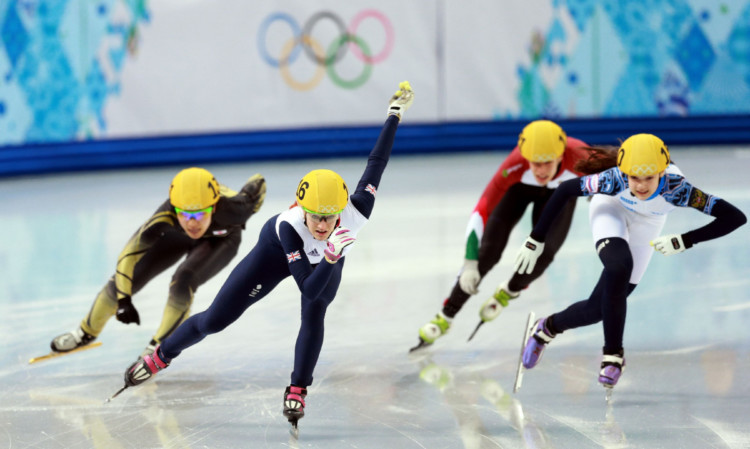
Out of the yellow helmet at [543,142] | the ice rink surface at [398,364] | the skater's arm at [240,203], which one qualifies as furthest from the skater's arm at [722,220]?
the skater's arm at [240,203]

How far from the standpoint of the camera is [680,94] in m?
11.2

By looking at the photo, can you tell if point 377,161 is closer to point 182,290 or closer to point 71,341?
point 182,290

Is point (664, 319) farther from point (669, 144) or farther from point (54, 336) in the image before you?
point (669, 144)

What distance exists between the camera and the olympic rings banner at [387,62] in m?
10.9

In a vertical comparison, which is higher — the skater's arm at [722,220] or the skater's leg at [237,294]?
the skater's arm at [722,220]

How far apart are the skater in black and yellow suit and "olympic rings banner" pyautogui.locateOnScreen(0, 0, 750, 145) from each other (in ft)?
22.2

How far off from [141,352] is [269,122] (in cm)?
698

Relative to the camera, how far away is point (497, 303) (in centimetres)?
471

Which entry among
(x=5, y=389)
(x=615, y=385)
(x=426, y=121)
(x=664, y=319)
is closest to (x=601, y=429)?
(x=615, y=385)

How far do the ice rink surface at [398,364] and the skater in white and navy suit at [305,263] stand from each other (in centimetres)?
23

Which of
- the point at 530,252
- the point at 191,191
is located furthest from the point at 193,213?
the point at 530,252

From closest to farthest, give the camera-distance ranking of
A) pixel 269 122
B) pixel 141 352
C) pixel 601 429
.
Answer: pixel 601 429 < pixel 141 352 < pixel 269 122

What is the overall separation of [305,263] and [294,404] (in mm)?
549

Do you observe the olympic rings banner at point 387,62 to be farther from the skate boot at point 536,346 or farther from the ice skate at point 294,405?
the ice skate at point 294,405
